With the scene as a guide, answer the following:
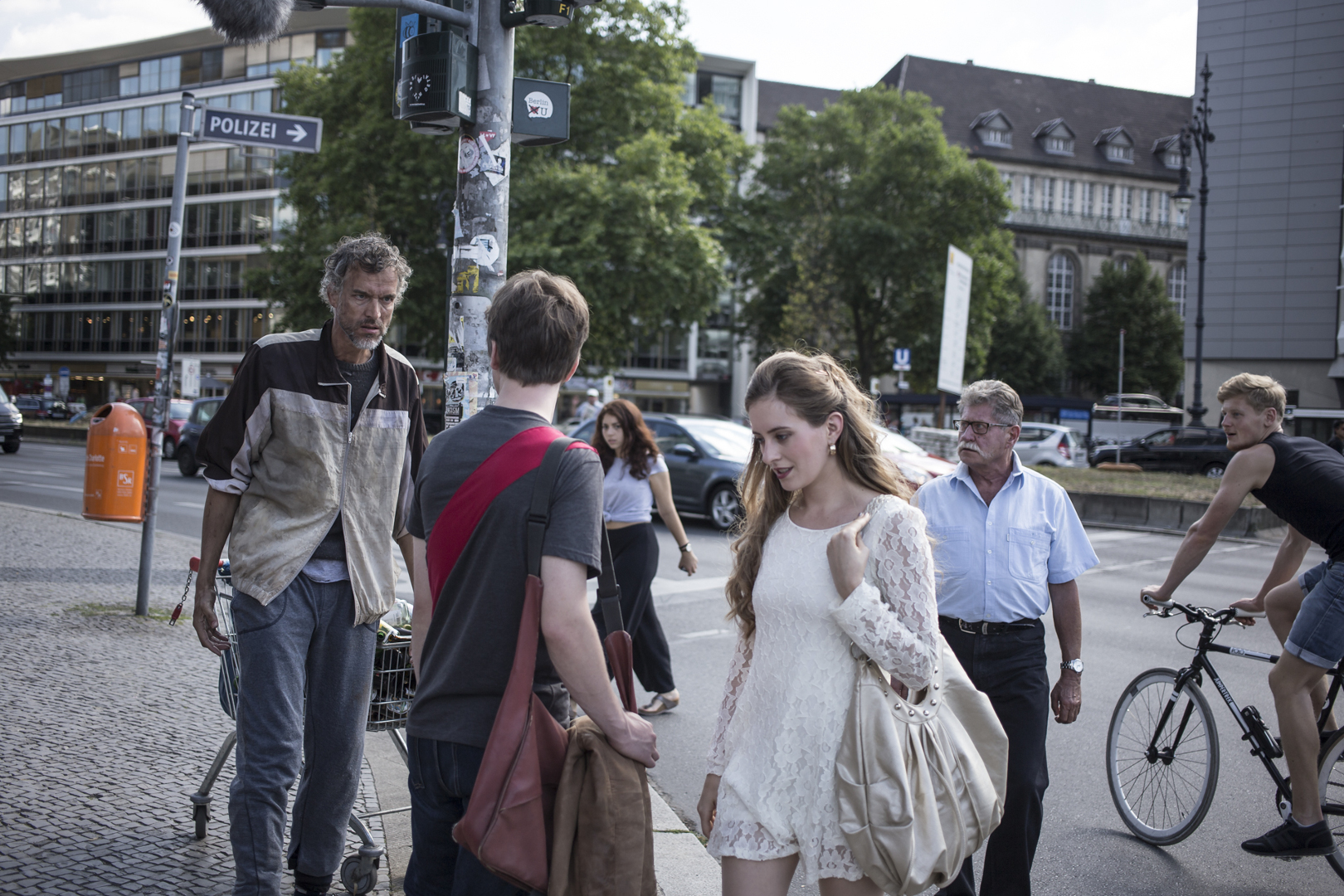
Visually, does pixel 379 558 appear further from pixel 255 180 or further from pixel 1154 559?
pixel 255 180

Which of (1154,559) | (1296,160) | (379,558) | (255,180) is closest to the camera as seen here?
(379,558)

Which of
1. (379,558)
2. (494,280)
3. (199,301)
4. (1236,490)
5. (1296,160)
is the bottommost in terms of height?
(379,558)

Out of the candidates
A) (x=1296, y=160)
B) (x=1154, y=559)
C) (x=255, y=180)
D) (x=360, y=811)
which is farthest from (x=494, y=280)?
(x=255, y=180)

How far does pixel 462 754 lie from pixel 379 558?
1.26m

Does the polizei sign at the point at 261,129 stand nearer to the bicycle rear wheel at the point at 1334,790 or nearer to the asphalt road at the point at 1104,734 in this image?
the asphalt road at the point at 1104,734

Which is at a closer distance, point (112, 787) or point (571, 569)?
point (571, 569)

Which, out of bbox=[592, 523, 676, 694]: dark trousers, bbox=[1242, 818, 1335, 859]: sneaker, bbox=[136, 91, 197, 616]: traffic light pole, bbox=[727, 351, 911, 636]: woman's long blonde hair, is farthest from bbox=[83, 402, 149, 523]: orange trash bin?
bbox=[1242, 818, 1335, 859]: sneaker

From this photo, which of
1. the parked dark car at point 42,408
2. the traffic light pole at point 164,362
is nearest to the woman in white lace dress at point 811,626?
the traffic light pole at point 164,362

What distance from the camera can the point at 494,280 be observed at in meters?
4.26

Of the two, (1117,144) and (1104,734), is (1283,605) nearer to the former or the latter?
(1104,734)

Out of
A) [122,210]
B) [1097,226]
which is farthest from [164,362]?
[1097,226]

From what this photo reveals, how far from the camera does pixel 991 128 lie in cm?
7094

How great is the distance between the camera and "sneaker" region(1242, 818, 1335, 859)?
3.91 meters

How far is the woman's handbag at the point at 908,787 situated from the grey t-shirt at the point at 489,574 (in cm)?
64
